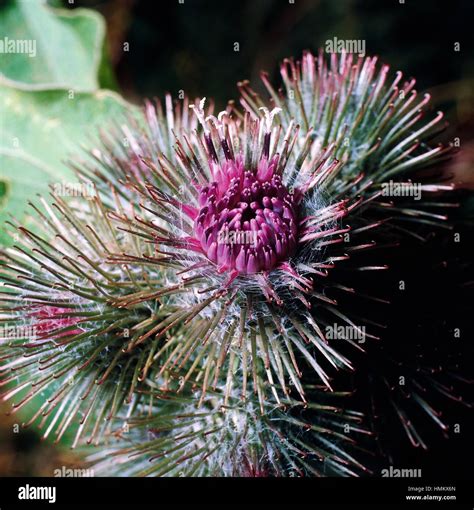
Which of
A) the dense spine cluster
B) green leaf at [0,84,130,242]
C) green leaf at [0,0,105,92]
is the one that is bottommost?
the dense spine cluster

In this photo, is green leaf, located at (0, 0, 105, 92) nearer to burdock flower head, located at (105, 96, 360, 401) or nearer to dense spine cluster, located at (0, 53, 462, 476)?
dense spine cluster, located at (0, 53, 462, 476)

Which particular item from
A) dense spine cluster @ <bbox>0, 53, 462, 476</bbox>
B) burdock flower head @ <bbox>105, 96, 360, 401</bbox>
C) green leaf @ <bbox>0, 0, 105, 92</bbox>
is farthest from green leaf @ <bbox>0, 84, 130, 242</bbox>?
burdock flower head @ <bbox>105, 96, 360, 401</bbox>

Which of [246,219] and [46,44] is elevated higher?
[46,44]

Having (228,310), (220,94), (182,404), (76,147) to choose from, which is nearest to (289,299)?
(228,310)

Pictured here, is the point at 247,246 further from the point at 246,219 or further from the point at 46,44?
the point at 46,44

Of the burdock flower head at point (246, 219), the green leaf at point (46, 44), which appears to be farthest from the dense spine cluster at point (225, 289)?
the green leaf at point (46, 44)

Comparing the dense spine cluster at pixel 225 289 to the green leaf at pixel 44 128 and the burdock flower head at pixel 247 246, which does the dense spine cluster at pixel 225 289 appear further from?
the green leaf at pixel 44 128

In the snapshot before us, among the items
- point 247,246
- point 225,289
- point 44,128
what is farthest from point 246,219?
point 44,128
